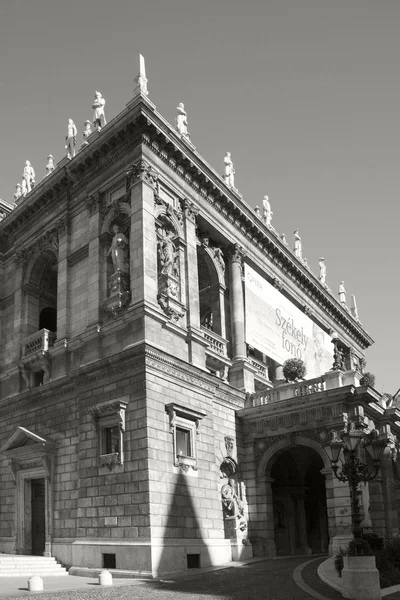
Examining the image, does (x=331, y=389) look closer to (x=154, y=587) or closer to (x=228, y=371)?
(x=228, y=371)

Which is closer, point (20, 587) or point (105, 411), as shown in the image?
point (20, 587)

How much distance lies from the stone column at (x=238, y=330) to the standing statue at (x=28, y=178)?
1400cm

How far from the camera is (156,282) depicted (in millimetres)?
27969

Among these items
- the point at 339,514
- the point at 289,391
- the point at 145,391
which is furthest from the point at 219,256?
the point at 339,514

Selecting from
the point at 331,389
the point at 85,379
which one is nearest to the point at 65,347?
the point at 85,379

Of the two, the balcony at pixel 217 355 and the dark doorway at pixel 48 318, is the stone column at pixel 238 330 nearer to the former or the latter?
the balcony at pixel 217 355

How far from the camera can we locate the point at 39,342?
3241 cm

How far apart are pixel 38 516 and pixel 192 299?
12542 mm

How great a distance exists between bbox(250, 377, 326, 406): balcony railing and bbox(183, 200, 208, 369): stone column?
4130 mm

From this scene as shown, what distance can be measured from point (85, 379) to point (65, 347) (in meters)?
2.71

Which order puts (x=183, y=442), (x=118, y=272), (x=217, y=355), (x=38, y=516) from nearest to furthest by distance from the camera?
1. (x=183, y=442)
2. (x=118, y=272)
3. (x=38, y=516)
4. (x=217, y=355)

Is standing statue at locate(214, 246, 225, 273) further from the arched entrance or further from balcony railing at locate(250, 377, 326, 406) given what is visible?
the arched entrance

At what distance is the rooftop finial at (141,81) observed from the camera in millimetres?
29328

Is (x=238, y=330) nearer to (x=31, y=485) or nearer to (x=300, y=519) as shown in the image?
(x=300, y=519)
